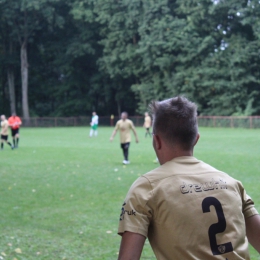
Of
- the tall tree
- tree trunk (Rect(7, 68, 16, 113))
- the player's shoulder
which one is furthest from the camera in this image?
tree trunk (Rect(7, 68, 16, 113))

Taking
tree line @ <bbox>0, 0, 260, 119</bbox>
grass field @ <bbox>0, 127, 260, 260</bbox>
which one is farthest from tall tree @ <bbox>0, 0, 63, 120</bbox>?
grass field @ <bbox>0, 127, 260, 260</bbox>

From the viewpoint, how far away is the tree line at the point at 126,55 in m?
52.4

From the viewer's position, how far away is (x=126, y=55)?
59938 millimetres

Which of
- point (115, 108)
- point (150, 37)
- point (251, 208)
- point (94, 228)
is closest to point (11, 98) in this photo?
point (115, 108)

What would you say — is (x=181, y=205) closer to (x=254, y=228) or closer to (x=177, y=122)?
(x=177, y=122)

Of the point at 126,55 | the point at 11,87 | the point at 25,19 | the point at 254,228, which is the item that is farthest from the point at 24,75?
the point at 254,228

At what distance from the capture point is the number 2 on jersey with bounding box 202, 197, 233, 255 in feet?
8.07

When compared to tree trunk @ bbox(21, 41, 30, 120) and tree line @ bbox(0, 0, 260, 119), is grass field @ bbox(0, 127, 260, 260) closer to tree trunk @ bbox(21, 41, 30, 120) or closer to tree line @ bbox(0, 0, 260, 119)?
tree line @ bbox(0, 0, 260, 119)

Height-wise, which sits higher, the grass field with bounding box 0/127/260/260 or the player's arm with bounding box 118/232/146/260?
the player's arm with bounding box 118/232/146/260

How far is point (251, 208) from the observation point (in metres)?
2.76

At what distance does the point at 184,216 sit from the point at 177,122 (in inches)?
18.0

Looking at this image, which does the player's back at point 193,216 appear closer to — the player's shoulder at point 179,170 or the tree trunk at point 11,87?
the player's shoulder at point 179,170

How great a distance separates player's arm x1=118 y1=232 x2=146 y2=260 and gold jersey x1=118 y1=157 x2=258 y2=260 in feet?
0.10

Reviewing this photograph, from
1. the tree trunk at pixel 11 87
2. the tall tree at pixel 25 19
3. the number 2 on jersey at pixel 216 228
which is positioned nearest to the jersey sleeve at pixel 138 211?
the number 2 on jersey at pixel 216 228
